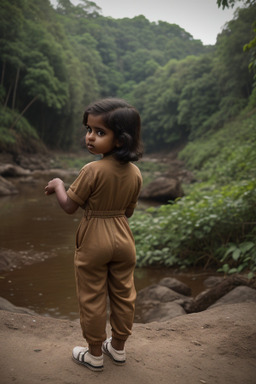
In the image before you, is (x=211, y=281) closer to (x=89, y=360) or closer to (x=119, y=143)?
(x=89, y=360)

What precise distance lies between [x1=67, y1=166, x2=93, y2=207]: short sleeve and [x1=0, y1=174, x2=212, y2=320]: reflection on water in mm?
2202

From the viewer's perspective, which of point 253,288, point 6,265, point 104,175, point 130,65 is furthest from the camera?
point 130,65

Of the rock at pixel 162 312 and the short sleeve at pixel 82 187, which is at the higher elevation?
the short sleeve at pixel 82 187

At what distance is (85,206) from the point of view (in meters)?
2.15

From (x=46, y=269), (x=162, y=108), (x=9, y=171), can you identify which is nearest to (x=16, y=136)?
(x=9, y=171)

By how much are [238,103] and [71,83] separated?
14664 millimetres

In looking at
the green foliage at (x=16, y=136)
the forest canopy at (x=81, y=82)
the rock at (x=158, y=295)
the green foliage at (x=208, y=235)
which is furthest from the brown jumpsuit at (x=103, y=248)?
the green foliage at (x=16, y=136)

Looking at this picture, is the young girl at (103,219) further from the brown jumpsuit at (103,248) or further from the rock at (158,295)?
the rock at (158,295)

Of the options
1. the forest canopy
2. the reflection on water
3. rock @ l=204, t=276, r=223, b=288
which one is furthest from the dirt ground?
the forest canopy

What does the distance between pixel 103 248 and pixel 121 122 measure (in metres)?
0.70

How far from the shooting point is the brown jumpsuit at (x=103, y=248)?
2.08m

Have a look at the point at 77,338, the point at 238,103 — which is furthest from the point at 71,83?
the point at 77,338

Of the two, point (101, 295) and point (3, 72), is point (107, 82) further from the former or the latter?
point (101, 295)

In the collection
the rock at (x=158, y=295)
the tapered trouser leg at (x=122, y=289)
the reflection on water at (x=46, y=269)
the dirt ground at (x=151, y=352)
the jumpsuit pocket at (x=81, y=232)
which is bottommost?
the reflection on water at (x=46, y=269)
